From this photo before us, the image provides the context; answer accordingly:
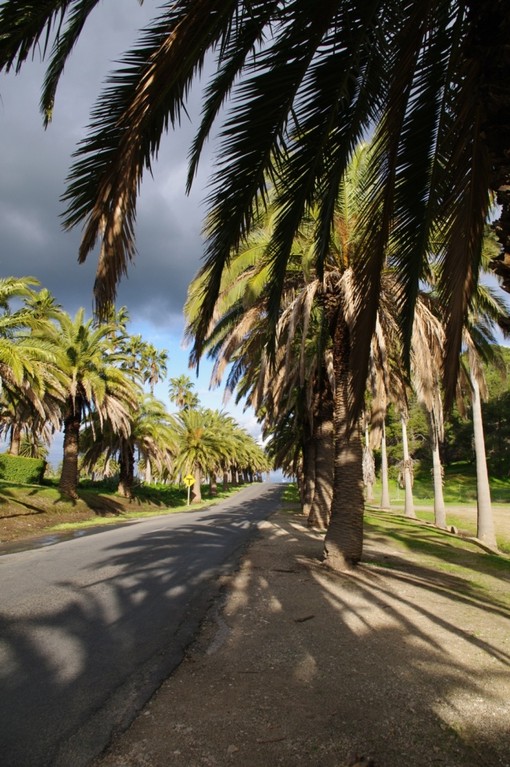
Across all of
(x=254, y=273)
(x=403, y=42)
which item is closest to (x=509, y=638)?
(x=403, y=42)

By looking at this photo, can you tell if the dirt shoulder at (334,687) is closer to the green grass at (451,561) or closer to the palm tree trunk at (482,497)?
the green grass at (451,561)

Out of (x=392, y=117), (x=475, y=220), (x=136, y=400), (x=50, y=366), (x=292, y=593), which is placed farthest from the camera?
(x=136, y=400)

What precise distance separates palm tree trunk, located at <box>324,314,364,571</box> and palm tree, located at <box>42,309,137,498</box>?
1588 centimetres

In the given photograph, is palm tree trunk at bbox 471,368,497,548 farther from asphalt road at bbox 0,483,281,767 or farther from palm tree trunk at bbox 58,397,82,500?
palm tree trunk at bbox 58,397,82,500

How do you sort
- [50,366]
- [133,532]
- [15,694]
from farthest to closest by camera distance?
[50,366] → [133,532] → [15,694]

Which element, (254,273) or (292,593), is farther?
(254,273)

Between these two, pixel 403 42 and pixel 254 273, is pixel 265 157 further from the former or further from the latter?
pixel 254 273

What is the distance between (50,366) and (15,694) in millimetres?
17505

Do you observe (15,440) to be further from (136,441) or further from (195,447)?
(195,447)

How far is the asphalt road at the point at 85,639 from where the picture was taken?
3023 mm

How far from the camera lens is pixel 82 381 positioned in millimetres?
22359

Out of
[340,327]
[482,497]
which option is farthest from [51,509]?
[482,497]

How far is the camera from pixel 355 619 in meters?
5.40

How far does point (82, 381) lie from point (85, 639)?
1909 cm
